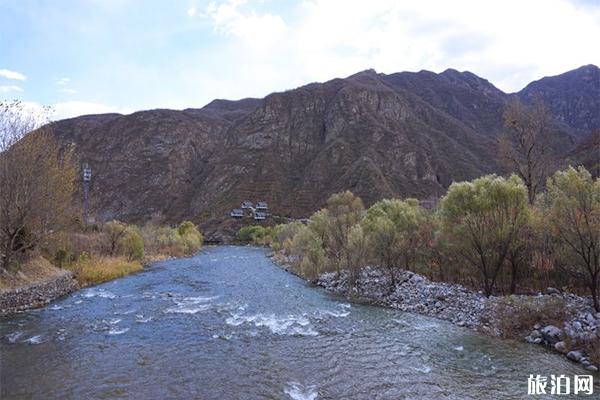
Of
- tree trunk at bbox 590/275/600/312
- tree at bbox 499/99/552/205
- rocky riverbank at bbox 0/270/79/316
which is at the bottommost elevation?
rocky riverbank at bbox 0/270/79/316

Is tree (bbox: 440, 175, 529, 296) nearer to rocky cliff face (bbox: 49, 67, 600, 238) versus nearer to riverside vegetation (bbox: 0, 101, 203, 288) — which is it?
riverside vegetation (bbox: 0, 101, 203, 288)

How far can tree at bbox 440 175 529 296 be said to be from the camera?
24844 millimetres

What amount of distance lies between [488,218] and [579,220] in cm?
566

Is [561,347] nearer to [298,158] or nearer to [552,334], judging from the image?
[552,334]

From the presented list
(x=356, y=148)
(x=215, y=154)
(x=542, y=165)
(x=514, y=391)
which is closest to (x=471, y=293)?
(x=514, y=391)

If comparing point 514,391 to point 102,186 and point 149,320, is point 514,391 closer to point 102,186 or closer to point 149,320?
point 149,320

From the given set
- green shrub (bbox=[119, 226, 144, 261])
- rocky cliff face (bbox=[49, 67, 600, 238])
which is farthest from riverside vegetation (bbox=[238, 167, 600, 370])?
rocky cliff face (bbox=[49, 67, 600, 238])

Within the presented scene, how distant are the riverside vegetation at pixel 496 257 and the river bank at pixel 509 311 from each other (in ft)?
0.17

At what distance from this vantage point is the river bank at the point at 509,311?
17141mm

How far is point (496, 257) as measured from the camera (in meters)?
26.1

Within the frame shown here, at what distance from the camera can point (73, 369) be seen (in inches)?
594

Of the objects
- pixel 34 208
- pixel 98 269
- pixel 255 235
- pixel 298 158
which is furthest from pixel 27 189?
pixel 298 158

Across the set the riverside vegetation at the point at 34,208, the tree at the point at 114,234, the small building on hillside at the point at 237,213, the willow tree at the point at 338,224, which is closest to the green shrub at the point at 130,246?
the tree at the point at 114,234

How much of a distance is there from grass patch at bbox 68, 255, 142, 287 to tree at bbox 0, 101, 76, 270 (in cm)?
648
